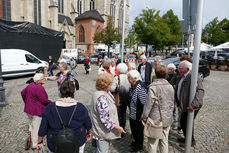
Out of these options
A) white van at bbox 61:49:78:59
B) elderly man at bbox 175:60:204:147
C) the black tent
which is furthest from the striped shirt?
white van at bbox 61:49:78:59

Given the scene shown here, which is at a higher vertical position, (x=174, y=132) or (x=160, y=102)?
(x=160, y=102)

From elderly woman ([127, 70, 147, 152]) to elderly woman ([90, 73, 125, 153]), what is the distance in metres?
0.68

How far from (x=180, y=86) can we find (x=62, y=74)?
2641 millimetres

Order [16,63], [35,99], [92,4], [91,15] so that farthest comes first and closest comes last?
[92,4] < [91,15] < [16,63] < [35,99]

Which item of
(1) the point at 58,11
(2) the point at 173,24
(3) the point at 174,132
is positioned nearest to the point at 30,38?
(3) the point at 174,132

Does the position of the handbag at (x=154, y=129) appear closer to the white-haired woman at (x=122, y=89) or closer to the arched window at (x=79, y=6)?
the white-haired woman at (x=122, y=89)

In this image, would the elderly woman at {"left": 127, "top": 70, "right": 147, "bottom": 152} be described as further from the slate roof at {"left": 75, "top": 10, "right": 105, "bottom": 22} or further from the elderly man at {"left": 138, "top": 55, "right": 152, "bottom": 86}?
the slate roof at {"left": 75, "top": 10, "right": 105, "bottom": 22}

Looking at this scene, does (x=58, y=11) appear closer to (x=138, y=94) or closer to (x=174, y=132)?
(x=174, y=132)

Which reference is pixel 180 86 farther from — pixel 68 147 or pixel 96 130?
pixel 68 147

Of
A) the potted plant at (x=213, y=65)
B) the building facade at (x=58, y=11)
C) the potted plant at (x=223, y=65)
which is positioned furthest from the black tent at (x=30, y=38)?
the potted plant at (x=223, y=65)

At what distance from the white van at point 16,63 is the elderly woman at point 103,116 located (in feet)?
33.7

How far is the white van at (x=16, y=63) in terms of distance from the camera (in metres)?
11.9

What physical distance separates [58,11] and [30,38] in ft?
87.2

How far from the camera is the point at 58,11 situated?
39.4 m
